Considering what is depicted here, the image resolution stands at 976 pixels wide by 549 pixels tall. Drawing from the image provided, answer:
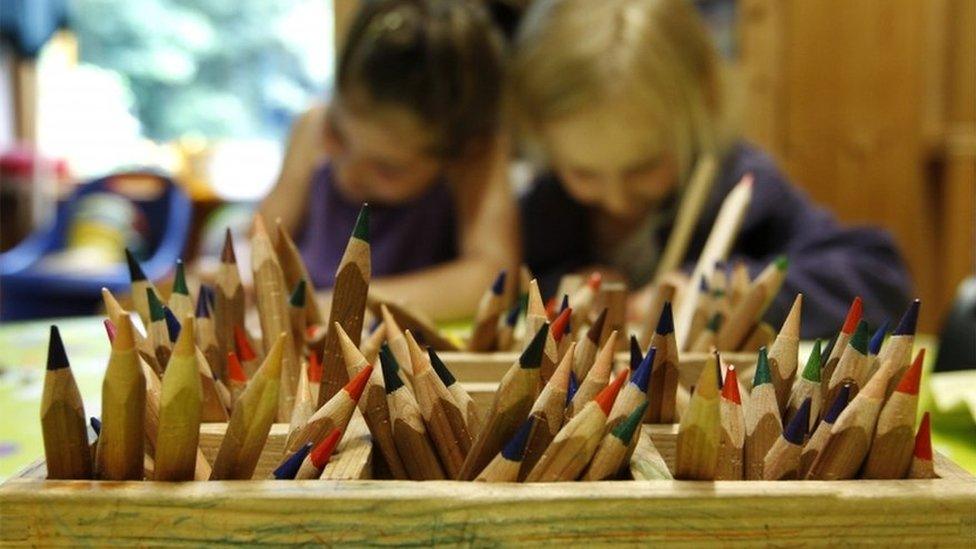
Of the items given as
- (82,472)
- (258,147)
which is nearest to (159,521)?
(82,472)

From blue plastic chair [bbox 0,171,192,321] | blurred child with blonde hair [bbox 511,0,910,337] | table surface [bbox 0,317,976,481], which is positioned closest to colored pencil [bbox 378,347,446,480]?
table surface [bbox 0,317,976,481]

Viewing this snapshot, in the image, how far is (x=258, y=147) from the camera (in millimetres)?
3473

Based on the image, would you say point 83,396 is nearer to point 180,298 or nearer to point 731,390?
point 180,298

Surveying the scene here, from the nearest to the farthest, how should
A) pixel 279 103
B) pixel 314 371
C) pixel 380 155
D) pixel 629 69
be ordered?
pixel 314 371
pixel 629 69
pixel 380 155
pixel 279 103

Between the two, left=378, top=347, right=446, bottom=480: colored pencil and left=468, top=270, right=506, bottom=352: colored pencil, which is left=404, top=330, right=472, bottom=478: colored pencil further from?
left=468, top=270, right=506, bottom=352: colored pencil

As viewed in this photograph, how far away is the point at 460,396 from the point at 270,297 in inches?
4.6

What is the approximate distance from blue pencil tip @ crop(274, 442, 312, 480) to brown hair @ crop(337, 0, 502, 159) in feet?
2.57

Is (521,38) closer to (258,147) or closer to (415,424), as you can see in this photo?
(415,424)

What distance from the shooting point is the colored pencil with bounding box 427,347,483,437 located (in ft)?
0.92

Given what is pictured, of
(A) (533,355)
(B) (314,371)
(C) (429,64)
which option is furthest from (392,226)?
(A) (533,355)

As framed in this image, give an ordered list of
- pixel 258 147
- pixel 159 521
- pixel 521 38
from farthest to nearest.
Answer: pixel 258 147
pixel 521 38
pixel 159 521

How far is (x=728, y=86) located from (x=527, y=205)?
278mm

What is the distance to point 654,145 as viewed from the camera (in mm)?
971

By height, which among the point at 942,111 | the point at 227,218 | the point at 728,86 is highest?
the point at 728,86
